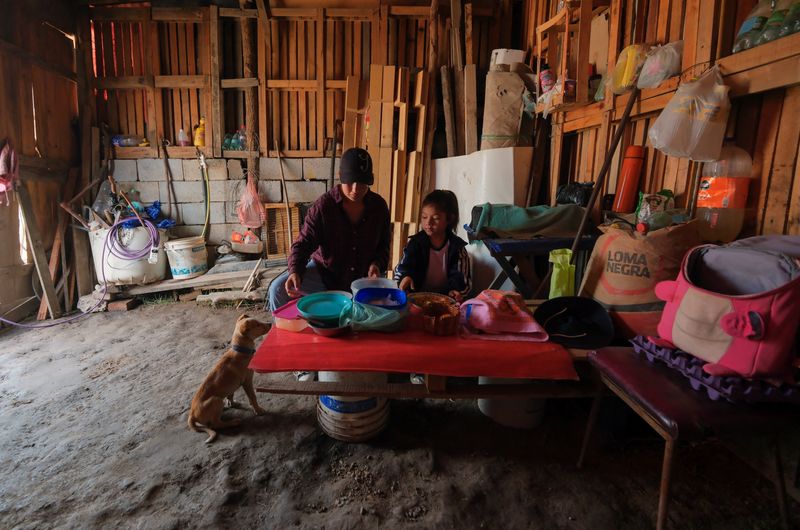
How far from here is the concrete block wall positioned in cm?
639

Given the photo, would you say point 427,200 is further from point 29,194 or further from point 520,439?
point 29,194

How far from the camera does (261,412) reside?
2902mm

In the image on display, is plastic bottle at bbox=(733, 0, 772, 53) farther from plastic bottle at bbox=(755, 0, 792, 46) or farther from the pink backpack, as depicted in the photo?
the pink backpack

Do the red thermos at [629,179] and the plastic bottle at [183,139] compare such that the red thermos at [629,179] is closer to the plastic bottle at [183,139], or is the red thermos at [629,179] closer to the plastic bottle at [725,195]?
the plastic bottle at [725,195]

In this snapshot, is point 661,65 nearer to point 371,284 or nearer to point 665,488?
point 371,284

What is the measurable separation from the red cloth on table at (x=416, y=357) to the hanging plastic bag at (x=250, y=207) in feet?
15.8

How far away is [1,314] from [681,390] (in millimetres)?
6872

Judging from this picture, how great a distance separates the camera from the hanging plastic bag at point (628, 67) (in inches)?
119

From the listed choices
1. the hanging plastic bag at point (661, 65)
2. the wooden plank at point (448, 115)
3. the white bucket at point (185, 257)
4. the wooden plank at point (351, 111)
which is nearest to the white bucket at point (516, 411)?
the hanging plastic bag at point (661, 65)

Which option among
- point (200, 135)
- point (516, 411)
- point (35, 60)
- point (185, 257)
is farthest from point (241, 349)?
point (35, 60)

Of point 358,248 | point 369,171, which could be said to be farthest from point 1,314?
point 369,171

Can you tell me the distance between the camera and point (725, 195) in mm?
2465

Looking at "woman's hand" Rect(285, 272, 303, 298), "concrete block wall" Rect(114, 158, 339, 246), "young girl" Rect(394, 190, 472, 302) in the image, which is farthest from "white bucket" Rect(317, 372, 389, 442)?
"concrete block wall" Rect(114, 158, 339, 246)

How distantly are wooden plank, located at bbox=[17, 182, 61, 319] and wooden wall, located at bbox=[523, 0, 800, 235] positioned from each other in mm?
6690
